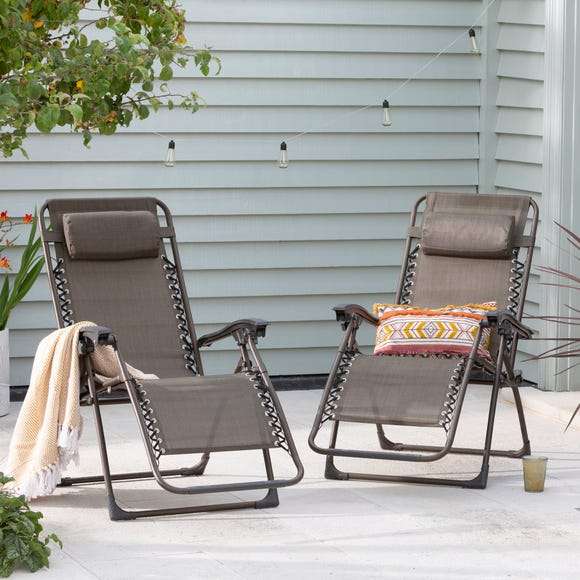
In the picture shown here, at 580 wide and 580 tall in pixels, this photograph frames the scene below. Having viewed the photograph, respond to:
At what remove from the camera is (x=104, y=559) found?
3.95 meters

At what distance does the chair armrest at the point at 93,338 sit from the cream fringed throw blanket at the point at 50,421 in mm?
21

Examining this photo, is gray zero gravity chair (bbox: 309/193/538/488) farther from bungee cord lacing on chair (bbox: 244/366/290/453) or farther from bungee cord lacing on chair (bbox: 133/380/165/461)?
bungee cord lacing on chair (bbox: 133/380/165/461)

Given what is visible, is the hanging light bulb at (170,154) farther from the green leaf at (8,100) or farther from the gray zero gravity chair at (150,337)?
the green leaf at (8,100)

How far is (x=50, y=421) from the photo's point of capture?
4.56 m

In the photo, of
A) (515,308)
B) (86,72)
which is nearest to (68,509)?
(86,72)

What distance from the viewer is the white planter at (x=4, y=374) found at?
20.3 ft

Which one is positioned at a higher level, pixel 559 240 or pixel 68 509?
pixel 559 240

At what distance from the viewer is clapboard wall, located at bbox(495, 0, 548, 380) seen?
665 cm

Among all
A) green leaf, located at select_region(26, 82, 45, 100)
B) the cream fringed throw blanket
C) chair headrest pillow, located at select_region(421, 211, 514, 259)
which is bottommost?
the cream fringed throw blanket

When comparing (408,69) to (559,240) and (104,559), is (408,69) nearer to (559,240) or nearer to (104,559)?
(559,240)

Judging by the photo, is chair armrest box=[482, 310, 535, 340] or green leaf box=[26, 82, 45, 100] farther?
chair armrest box=[482, 310, 535, 340]

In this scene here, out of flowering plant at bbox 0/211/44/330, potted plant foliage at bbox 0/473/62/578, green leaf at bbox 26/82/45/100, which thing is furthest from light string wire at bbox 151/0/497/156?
potted plant foliage at bbox 0/473/62/578

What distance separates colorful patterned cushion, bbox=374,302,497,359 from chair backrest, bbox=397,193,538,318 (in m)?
0.24

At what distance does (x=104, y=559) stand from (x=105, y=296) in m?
1.45
